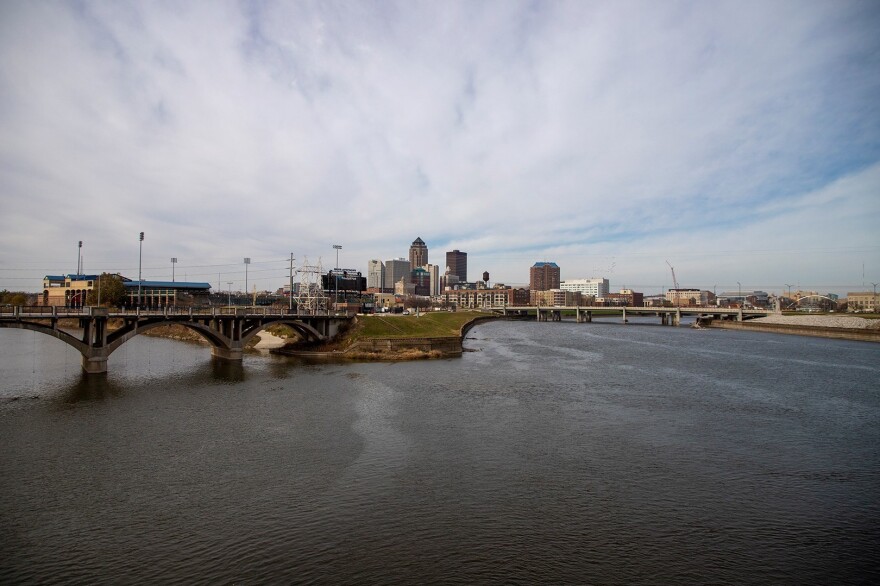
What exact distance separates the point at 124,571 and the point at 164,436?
65.1 ft

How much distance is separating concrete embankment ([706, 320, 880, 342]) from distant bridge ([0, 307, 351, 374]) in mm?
139549

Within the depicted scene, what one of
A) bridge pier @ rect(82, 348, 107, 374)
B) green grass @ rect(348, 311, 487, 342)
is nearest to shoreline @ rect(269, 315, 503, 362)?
green grass @ rect(348, 311, 487, 342)

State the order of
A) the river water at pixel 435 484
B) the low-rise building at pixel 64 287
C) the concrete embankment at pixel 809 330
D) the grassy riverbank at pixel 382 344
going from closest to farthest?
the river water at pixel 435 484 < the grassy riverbank at pixel 382 344 < the concrete embankment at pixel 809 330 < the low-rise building at pixel 64 287

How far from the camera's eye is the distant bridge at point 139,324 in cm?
5600

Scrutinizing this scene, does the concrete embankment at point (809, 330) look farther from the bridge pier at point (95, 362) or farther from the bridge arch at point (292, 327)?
the bridge pier at point (95, 362)

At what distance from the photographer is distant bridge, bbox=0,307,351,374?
56.0 metres

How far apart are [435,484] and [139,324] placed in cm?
5670

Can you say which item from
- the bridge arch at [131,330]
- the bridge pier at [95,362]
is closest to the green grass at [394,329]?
the bridge arch at [131,330]

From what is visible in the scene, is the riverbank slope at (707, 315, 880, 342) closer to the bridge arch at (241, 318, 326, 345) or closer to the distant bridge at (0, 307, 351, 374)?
the distant bridge at (0, 307, 351, 374)

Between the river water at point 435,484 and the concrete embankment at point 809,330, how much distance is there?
96.5 metres

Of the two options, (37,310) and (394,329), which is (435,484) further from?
(394,329)

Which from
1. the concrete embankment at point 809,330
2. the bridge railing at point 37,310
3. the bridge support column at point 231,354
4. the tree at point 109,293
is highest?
the tree at point 109,293

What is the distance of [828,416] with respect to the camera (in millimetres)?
45000

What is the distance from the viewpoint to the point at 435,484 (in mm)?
28188
